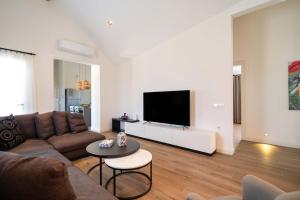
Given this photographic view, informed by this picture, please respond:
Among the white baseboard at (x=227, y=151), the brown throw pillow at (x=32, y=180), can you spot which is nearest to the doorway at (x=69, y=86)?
the white baseboard at (x=227, y=151)

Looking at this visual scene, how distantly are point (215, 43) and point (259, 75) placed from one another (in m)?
1.66

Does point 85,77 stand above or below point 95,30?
below

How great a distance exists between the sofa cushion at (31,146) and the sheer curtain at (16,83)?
1.36m

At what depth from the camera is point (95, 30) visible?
456 centimetres

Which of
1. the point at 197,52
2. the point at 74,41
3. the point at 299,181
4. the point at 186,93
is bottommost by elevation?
the point at 299,181

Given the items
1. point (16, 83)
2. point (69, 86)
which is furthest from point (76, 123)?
point (69, 86)

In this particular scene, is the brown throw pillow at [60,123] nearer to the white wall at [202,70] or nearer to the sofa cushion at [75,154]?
the sofa cushion at [75,154]

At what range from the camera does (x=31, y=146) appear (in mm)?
2404

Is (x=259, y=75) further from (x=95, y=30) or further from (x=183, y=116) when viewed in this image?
(x=95, y=30)

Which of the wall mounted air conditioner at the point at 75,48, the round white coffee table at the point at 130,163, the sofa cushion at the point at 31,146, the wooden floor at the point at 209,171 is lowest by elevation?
the wooden floor at the point at 209,171

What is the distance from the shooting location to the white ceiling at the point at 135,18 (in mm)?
3174

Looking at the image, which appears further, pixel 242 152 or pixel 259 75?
pixel 259 75

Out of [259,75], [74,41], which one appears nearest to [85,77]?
[74,41]

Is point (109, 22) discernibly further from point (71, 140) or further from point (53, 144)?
point (53, 144)
